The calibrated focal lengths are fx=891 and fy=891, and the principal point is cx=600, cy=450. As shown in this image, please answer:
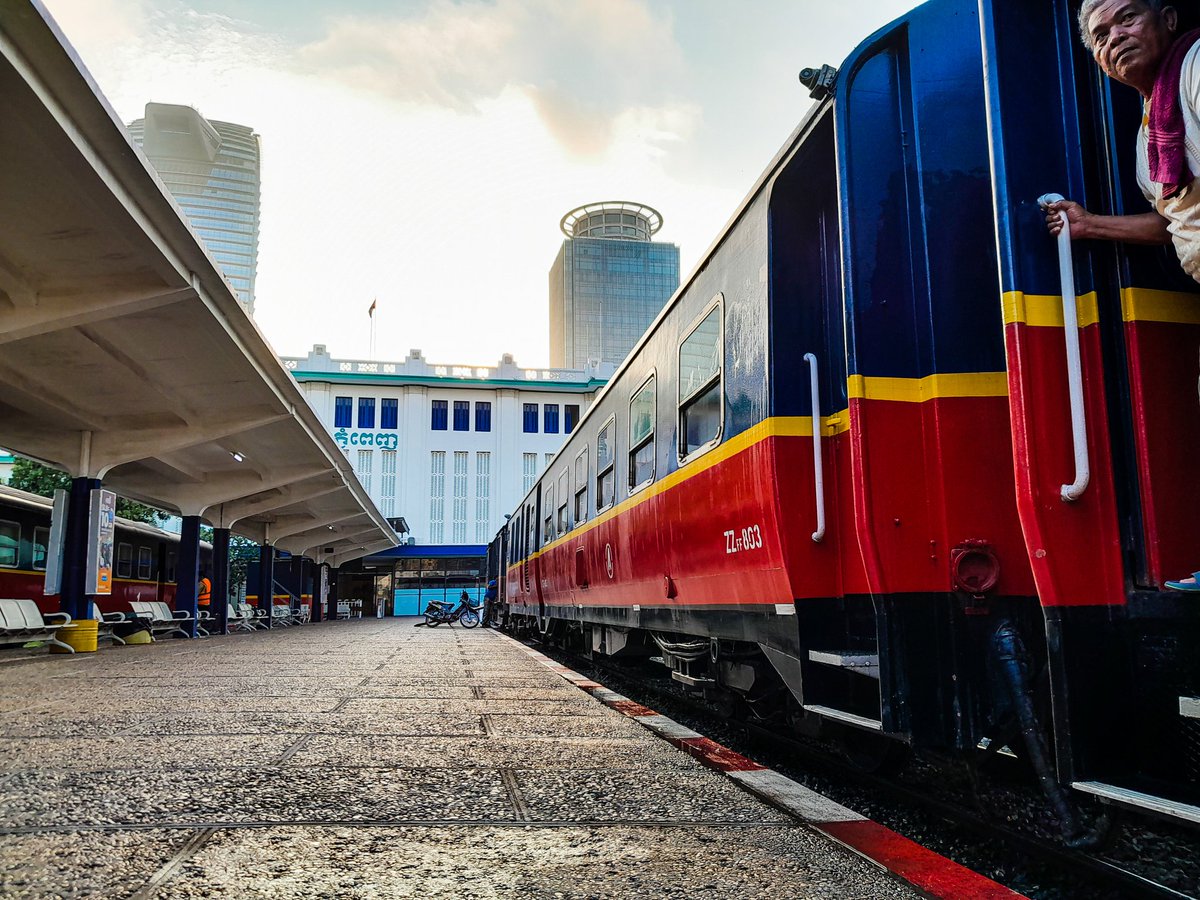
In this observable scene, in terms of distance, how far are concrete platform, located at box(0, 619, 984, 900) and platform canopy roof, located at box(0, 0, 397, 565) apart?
4.02 m

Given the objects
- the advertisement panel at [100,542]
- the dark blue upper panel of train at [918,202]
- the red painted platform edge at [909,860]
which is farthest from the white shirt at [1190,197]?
the advertisement panel at [100,542]

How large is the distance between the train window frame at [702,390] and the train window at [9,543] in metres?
14.3

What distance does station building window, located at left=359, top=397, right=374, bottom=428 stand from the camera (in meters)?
47.0

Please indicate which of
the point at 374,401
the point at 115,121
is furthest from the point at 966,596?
the point at 374,401

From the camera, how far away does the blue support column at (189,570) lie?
58.3ft

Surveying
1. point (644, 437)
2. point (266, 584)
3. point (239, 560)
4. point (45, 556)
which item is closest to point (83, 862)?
point (644, 437)

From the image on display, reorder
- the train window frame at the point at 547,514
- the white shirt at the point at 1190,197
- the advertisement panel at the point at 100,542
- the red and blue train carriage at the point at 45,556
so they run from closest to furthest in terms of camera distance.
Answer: the white shirt at the point at 1190,197 < the advertisement panel at the point at 100,542 < the train window frame at the point at 547,514 < the red and blue train carriage at the point at 45,556

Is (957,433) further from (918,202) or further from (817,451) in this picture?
(918,202)

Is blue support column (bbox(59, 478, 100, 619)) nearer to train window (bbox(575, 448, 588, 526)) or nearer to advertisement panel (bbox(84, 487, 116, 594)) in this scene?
advertisement panel (bbox(84, 487, 116, 594))

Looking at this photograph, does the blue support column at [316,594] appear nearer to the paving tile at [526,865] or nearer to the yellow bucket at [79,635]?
the yellow bucket at [79,635]

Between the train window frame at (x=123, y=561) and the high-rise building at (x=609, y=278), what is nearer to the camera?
the train window frame at (x=123, y=561)

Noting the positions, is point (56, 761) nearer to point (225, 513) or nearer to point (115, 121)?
point (115, 121)

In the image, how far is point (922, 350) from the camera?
3.40 m

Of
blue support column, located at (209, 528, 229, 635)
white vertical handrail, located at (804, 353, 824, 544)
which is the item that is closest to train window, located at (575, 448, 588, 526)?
white vertical handrail, located at (804, 353, 824, 544)
